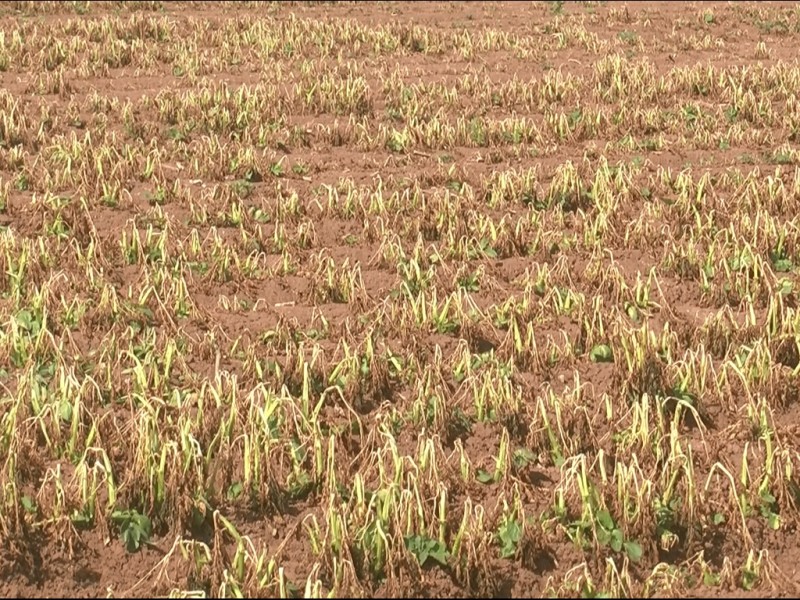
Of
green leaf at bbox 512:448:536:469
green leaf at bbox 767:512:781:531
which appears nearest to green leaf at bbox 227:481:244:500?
green leaf at bbox 512:448:536:469

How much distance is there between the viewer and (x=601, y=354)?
17.1ft

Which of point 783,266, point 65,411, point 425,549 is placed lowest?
point 425,549

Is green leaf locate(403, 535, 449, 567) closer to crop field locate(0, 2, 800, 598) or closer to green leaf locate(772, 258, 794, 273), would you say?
crop field locate(0, 2, 800, 598)

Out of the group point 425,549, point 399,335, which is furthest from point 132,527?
point 399,335

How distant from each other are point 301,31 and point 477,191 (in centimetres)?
655

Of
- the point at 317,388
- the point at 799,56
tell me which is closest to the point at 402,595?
the point at 317,388

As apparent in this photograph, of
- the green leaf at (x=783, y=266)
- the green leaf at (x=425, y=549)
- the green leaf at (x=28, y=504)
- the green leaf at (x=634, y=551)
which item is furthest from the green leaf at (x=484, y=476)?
the green leaf at (x=783, y=266)

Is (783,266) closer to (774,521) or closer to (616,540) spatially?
(774,521)

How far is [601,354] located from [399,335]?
1.12 metres

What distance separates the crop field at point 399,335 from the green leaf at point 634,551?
0.04ft

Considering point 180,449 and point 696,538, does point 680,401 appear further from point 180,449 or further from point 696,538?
point 180,449

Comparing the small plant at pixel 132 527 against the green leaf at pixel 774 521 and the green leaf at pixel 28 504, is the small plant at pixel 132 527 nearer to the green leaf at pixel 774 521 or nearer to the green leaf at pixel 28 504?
the green leaf at pixel 28 504

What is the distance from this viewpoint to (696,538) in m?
3.89

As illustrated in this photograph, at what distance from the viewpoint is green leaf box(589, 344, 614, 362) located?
205 inches
